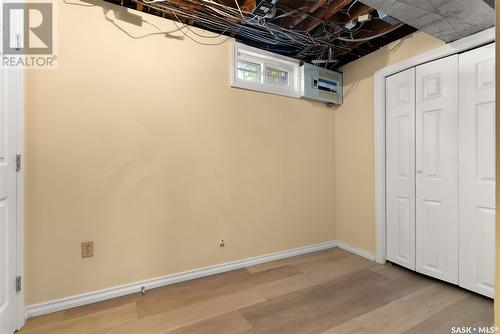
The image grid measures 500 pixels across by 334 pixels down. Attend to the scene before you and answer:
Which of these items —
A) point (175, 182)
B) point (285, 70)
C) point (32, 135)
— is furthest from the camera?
point (285, 70)

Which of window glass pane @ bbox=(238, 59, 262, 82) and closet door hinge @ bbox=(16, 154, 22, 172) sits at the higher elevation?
window glass pane @ bbox=(238, 59, 262, 82)

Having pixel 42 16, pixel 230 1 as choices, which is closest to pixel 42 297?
pixel 42 16

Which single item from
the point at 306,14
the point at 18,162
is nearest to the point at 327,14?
the point at 306,14

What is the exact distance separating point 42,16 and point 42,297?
2055 millimetres

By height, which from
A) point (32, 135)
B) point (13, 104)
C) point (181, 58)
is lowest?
point (32, 135)

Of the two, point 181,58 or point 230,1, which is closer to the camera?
point 230,1

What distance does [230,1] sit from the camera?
202 cm

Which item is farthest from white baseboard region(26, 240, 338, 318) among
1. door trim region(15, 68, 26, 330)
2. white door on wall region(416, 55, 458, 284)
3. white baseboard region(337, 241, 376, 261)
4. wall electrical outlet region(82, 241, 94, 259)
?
white door on wall region(416, 55, 458, 284)

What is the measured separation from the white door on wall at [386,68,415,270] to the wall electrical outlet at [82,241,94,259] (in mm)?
2893

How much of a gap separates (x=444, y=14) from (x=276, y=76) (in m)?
1.52

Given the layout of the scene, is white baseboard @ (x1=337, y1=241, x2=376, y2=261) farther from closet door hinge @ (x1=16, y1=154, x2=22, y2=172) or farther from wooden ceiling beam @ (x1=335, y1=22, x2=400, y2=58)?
closet door hinge @ (x1=16, y1=154, x2=22, y2=172)

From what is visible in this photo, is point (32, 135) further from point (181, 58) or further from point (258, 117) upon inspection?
point (258, 117)

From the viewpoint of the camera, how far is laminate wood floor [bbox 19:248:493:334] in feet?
5.06

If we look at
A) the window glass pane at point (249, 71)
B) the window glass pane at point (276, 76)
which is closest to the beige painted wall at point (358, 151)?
the window glass pane at point (276, 76)
